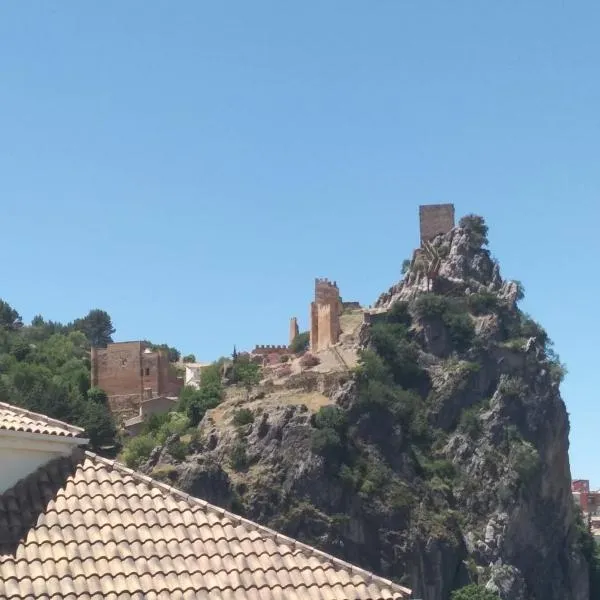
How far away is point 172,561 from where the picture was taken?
1248 cm

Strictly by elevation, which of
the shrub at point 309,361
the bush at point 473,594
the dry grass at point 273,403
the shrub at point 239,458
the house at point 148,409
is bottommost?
the bush at point 473,594

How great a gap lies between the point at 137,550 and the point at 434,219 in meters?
108

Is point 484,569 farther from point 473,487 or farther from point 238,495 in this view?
point 238,495

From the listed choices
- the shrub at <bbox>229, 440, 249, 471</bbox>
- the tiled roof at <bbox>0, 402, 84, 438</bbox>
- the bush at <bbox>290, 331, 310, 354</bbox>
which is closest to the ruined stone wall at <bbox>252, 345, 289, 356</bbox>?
the bush at <bbox>290, 331, 310, 354</bbox>

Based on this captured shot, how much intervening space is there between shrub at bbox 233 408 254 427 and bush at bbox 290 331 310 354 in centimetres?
2726

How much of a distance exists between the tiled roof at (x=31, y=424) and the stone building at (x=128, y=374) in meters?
92.5

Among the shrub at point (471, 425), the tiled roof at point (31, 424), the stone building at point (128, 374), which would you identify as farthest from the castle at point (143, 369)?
the tiled roof at point (31, 424)

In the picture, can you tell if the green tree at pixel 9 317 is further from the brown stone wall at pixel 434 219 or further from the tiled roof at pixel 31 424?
the tiled roof at pixel 31 424

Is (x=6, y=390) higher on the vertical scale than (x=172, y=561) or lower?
higher

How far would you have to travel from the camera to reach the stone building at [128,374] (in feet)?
349

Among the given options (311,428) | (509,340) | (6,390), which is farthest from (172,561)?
(509,340)

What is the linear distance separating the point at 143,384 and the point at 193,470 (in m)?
26.8

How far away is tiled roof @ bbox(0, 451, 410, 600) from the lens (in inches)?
476

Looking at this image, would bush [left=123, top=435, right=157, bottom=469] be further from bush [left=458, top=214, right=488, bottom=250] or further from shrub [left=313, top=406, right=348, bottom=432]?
bush [left=458, top=214, right=488, bottom=250]
